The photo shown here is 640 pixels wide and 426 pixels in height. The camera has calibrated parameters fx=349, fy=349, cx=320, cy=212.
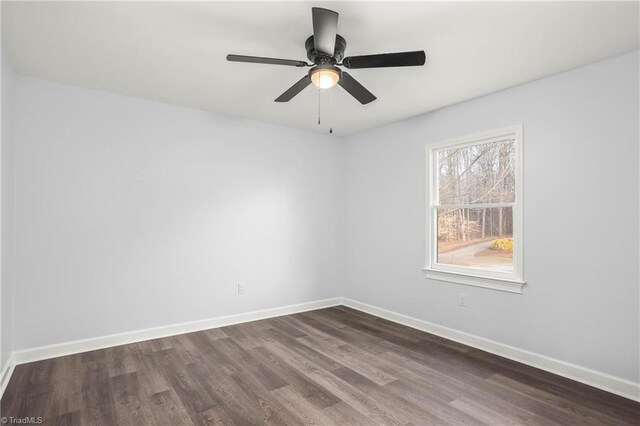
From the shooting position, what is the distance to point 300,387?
268 cm

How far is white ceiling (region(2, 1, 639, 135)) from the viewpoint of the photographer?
2119 millimetres

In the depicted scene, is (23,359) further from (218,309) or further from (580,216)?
(580,216)

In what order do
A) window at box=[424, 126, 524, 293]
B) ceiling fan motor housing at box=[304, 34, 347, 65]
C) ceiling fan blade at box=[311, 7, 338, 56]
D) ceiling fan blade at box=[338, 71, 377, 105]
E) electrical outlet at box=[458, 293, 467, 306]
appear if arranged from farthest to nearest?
electrical outlet at box=[458, 293, 467, 306]
window at box=[424, 126, 524, 293]
ceiling fan blade at box=[338, 71, 377, 105]
ceiling fan motor housing at box=[304, 34, 347, 65]
ceiling fan blade at box=[311, 7, 338, 56]

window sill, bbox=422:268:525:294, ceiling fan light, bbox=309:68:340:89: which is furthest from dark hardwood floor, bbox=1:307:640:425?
ceiling fan light, bbox=309:68:340:89

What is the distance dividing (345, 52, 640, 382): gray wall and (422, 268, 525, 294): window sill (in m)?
0.06

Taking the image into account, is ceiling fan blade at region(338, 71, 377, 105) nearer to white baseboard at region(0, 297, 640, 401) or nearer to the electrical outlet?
the electrical outlet

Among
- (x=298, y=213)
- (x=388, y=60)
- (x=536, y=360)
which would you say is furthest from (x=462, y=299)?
(x=388, y=60)

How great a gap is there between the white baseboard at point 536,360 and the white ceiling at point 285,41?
2.43m

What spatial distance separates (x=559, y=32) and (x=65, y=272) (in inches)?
177

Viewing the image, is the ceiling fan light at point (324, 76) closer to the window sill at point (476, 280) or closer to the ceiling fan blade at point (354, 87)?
the ceiling fan blade at point (354, 87)

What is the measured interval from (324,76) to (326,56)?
13 centimetres

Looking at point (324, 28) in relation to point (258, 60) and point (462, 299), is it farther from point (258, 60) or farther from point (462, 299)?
point (462, 299)

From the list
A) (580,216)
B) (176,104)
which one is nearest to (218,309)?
(176,104)

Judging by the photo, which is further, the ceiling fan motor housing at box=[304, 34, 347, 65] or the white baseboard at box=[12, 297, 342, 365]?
the white baseboard at box=[12, 297, 342, 365]
